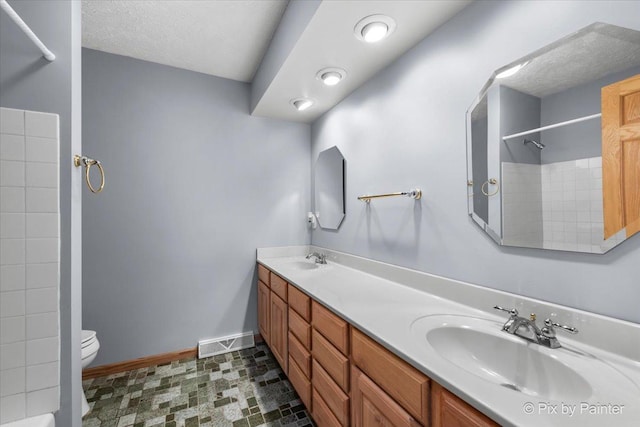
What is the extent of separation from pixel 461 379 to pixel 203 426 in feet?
5.35

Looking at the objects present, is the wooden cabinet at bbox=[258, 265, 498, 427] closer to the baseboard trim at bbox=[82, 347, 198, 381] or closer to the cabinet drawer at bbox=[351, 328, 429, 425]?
the cabinet drawer at bbox=[351, 328, 429, 425]

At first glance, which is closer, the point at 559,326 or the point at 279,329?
the point at 559,326

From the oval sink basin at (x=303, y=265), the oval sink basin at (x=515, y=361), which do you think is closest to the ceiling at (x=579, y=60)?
the oval sink basin at (x=515, y=361)

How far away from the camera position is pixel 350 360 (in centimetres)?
117

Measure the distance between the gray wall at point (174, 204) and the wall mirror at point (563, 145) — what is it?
1988 mm

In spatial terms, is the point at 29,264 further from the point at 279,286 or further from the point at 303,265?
the point at 303,265

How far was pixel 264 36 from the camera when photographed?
1.97 m

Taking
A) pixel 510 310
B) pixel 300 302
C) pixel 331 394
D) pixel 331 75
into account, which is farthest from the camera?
pixel 331 75

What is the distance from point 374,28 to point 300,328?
5.82 ft

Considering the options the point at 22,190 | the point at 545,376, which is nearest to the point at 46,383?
the point at 22,190

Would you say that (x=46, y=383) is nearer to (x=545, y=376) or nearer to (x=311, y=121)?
(x=545, y=376)

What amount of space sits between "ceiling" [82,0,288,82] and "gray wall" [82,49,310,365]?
0.19m

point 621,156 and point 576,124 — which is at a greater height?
point 576,124

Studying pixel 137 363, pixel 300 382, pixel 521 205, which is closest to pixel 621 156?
pixel 521 205
